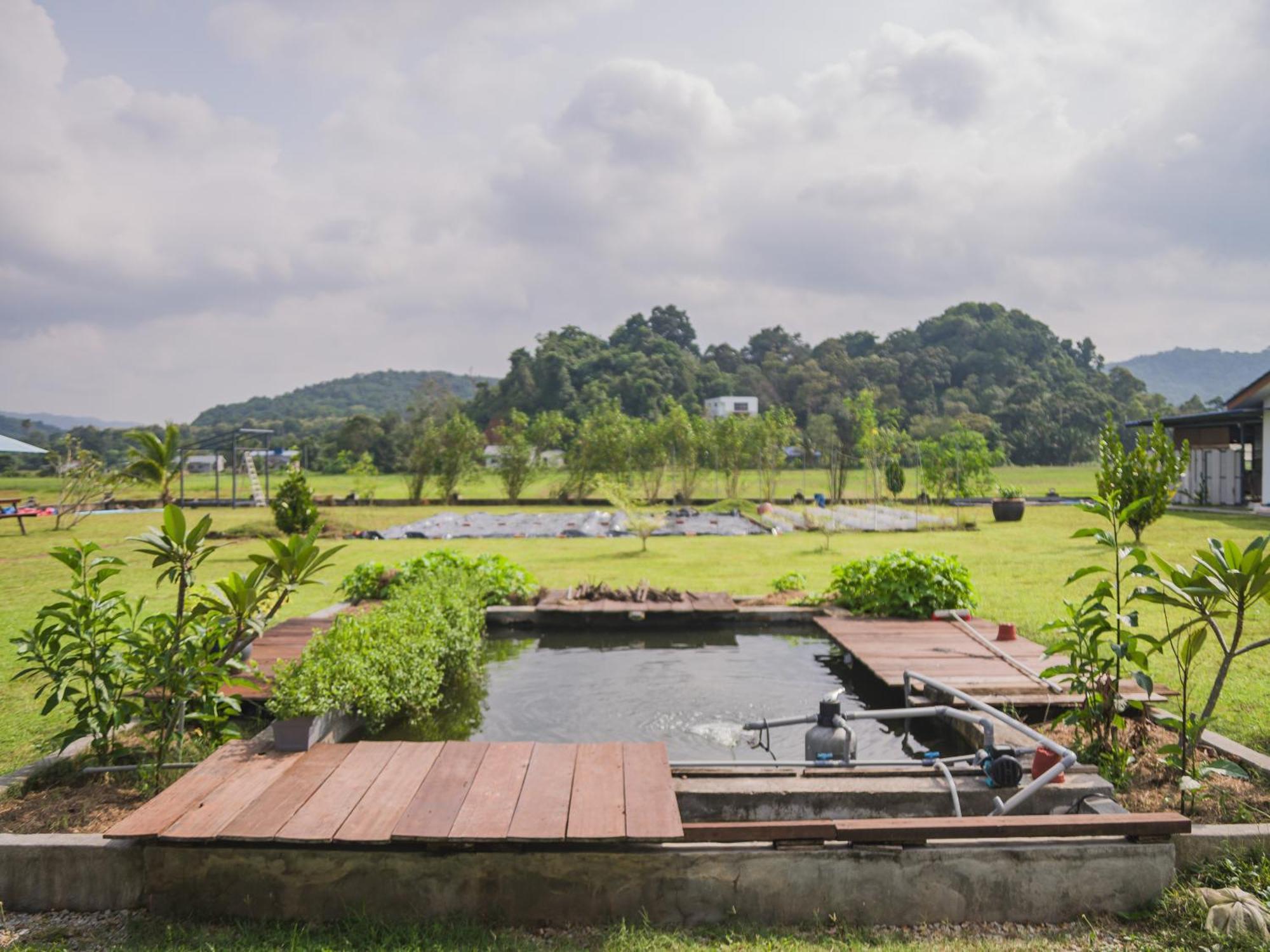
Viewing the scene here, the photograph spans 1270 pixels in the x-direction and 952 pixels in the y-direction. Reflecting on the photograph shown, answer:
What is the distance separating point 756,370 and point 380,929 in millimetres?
59010

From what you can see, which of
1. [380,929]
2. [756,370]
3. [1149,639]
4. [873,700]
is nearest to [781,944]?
[380,929]

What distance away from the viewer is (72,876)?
10.3 ft

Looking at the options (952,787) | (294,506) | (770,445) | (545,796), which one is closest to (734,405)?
(770,445)

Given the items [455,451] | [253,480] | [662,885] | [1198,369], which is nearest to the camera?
[662,885]

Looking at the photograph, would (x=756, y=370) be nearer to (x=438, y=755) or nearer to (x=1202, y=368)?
(x=438, y=755)

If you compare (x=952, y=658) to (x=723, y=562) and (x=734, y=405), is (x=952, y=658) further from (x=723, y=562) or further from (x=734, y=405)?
(x=734, y=405)

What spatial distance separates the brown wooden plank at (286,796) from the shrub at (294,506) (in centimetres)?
1210

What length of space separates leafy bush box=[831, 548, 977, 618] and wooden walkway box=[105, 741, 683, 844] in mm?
4252

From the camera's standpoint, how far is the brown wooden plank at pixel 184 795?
120 inches

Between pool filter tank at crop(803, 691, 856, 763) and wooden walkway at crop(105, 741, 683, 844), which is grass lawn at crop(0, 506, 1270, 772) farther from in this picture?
pool filter tank at crop(803, 691, 856, 763)

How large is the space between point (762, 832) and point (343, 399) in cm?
9364

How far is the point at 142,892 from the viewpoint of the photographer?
3129 mm

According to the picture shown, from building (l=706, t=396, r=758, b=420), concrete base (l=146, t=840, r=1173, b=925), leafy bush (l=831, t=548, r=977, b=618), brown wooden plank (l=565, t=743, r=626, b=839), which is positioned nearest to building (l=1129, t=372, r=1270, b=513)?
leafy bush (l=831, t=548, r=977, b=618)

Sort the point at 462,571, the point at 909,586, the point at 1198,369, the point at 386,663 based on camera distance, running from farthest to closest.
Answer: the point at 1198,369
the point at 462,571
the point at 909,586
the point at 386,663
